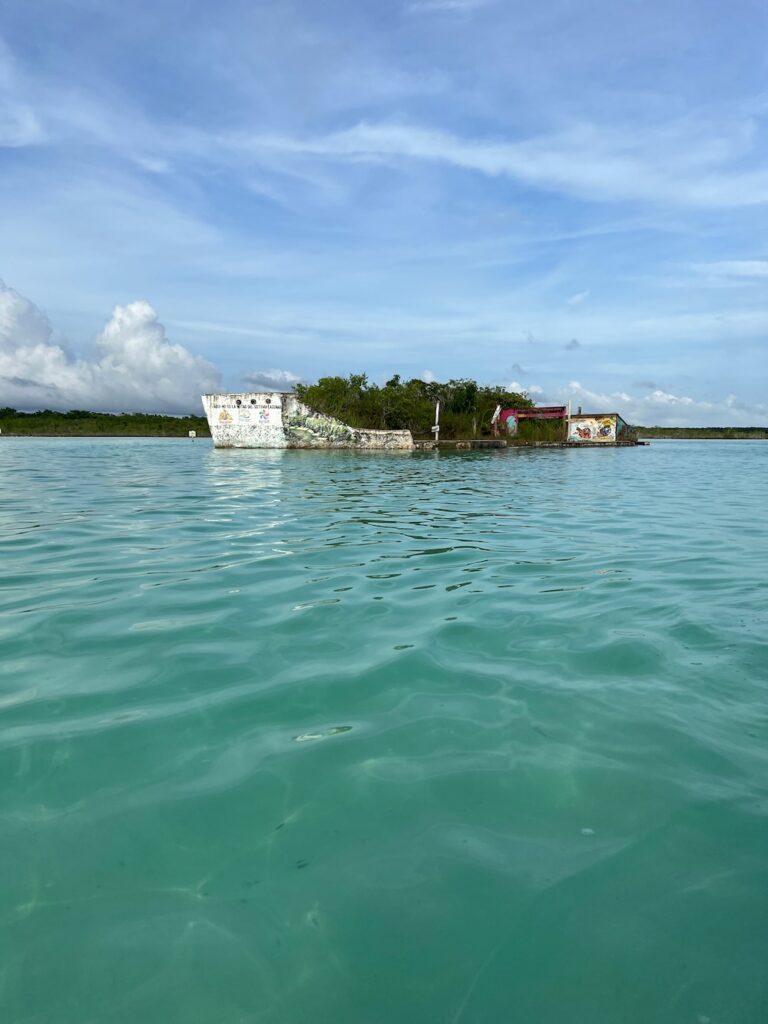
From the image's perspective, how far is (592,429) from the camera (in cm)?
4869

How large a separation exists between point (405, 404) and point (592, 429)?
1488 cm

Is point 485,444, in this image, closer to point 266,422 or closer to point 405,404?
point 405,404

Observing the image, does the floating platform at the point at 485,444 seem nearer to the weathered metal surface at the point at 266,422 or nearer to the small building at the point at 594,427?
the small building at the point at 594,427

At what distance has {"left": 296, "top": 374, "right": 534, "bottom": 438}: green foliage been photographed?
4466 cm

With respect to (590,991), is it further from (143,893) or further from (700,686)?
(700,686)

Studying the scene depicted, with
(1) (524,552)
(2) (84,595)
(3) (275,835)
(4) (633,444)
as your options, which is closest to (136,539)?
(2) (84,595)

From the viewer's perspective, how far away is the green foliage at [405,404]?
44.7 m

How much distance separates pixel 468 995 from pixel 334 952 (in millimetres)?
335

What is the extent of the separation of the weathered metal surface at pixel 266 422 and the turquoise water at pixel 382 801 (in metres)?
26.0

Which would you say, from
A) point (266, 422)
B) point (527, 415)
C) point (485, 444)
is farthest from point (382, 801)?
point (527, 415)

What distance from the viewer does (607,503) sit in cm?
1090

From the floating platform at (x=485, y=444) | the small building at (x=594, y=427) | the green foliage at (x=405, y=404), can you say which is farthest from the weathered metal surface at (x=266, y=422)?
the small building at (x=594, y=427)

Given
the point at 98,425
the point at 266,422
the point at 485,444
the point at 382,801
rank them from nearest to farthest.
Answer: the point at 382,801 → the point at 266,422 → the point at 485,444 → the point at 98,425

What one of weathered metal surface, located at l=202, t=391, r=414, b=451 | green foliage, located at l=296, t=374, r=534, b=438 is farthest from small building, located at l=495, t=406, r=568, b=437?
weathered metal surface, located at l=202, t=391, r=414, b=451
